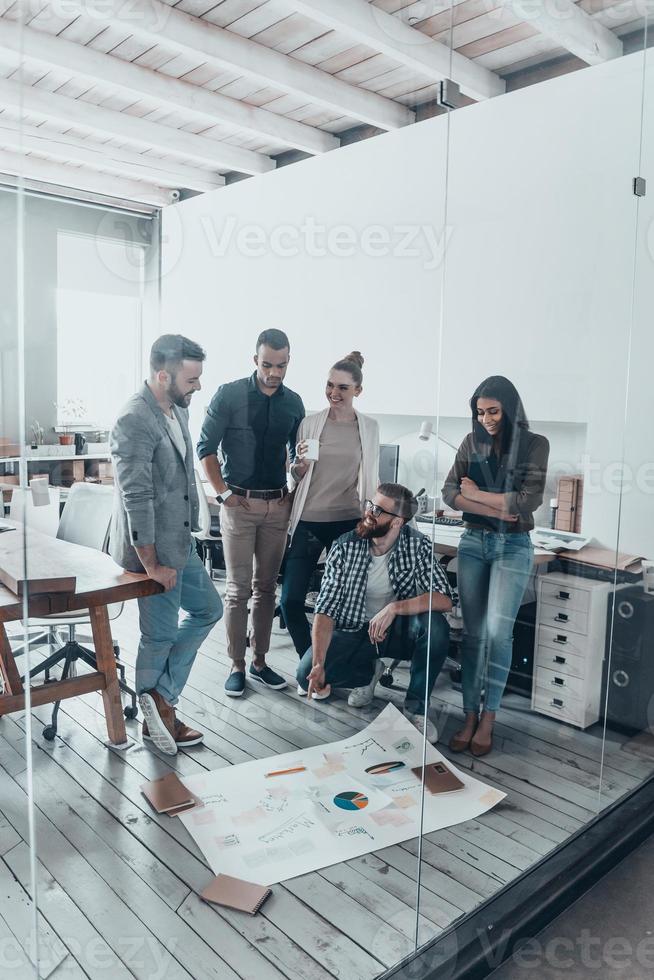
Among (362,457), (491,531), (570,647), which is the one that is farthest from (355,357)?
(570,647)

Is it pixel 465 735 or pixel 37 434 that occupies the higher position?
pixel 37 434

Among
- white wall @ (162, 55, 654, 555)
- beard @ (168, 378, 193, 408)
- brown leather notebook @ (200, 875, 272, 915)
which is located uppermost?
white wall @ (162, 55, 654, 555)

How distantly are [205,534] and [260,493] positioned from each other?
122 millimetres

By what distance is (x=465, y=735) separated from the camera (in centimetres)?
184

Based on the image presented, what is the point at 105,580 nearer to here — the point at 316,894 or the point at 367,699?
the point at 367,699

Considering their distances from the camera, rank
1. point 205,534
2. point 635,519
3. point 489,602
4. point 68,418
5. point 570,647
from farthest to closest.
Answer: point 635,519 → point 570,647 → point 489,602 → point 205,534 → point 68,418

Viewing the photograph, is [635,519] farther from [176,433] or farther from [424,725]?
[176,433]

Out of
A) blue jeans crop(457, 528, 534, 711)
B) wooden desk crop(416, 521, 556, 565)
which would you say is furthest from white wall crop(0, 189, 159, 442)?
blue jeans crop(457, 528, 534, 711)

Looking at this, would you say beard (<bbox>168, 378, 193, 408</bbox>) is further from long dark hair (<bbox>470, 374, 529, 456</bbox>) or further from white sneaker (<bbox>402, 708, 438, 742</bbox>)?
white sneaker (<bbox>402, 708, 438, 742</bbox>)

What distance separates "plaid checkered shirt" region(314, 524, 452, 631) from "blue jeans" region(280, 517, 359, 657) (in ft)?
0.09

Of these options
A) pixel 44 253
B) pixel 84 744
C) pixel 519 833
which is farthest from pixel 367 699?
pixel 44 253

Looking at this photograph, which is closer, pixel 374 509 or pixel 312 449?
pixel 312 449

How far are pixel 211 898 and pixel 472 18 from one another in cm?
192

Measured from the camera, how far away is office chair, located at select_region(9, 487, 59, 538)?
1.25 meters
